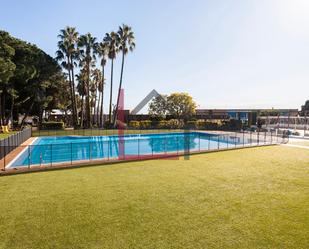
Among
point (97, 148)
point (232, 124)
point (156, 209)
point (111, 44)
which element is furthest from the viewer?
point (232, 124)

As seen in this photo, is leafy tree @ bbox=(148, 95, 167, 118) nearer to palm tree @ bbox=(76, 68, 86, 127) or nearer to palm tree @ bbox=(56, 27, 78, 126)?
palm tree @ bbox=(76, 68, 86, 127)

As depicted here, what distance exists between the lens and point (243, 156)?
15.1 m

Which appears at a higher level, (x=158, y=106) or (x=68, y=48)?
(x=68, y=48)

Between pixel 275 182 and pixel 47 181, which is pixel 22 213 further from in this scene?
pixel 275 182

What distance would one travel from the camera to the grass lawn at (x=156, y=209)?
4852 mm

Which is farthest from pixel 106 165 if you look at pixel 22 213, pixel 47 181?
pixel 22 213

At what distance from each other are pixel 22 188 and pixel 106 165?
475cm

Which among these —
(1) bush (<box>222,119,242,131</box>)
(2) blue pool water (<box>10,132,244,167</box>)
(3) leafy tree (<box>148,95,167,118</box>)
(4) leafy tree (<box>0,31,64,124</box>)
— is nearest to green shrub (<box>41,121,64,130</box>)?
(4) leafy tree (<box>0,31,64,124</box>)

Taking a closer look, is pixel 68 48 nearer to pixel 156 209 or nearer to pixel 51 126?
pixel 51 126

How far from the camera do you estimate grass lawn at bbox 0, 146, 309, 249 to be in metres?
4.85

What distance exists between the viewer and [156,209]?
6.40 meters

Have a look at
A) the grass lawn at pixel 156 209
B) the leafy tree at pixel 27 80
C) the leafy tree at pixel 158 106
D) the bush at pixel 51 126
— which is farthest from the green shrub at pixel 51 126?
the grass lawn at pixel 156 209

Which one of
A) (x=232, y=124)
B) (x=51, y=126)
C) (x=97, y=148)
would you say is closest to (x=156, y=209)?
(x=97, y=148)

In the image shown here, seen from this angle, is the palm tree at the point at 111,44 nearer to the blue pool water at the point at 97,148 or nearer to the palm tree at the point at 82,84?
the palm tree at the point at 82,84
